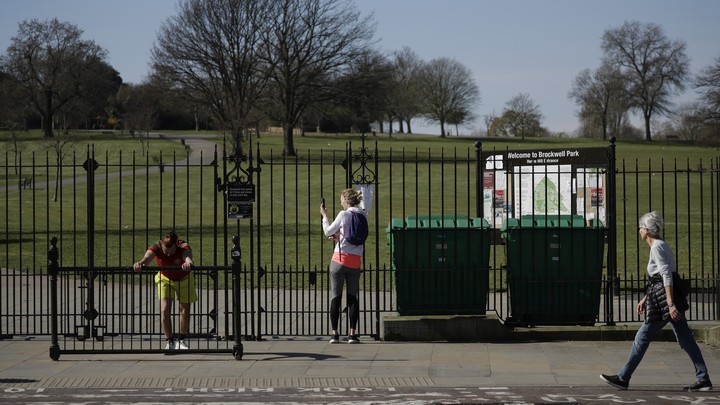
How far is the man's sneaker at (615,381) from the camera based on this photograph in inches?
339

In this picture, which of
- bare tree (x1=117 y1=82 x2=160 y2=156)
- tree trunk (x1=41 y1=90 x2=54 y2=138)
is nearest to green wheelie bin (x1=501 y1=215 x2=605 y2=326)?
bare tree (x1=117 y1=82 x2=160 y2=156)

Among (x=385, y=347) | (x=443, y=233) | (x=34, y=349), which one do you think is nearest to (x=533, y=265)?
(x=443, y=233)

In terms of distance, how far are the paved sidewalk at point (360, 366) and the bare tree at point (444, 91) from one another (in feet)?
279

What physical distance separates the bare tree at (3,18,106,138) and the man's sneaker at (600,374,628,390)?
241 ft

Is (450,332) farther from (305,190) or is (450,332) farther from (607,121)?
(607,121)

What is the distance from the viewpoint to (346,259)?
36.7 ft

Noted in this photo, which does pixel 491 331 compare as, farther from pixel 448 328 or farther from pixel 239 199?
pixel 239 199

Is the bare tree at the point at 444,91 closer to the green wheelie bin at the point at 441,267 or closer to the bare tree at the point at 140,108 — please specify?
the bare tree at the point at 140,108

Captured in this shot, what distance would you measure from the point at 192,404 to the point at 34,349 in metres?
3.60

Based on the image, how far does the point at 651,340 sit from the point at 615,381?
49cm

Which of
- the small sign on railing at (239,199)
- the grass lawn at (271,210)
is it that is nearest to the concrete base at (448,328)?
the grass lawn at (271,210)

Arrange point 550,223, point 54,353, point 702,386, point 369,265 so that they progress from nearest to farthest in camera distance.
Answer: point 702,386, point 54,353, point 550,223, point 369,265

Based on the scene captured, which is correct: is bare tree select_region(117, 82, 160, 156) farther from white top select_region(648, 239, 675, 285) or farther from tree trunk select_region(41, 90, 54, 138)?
white top select_region(648, 239, 675, 285)

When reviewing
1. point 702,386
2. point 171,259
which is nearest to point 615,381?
point 702,386
